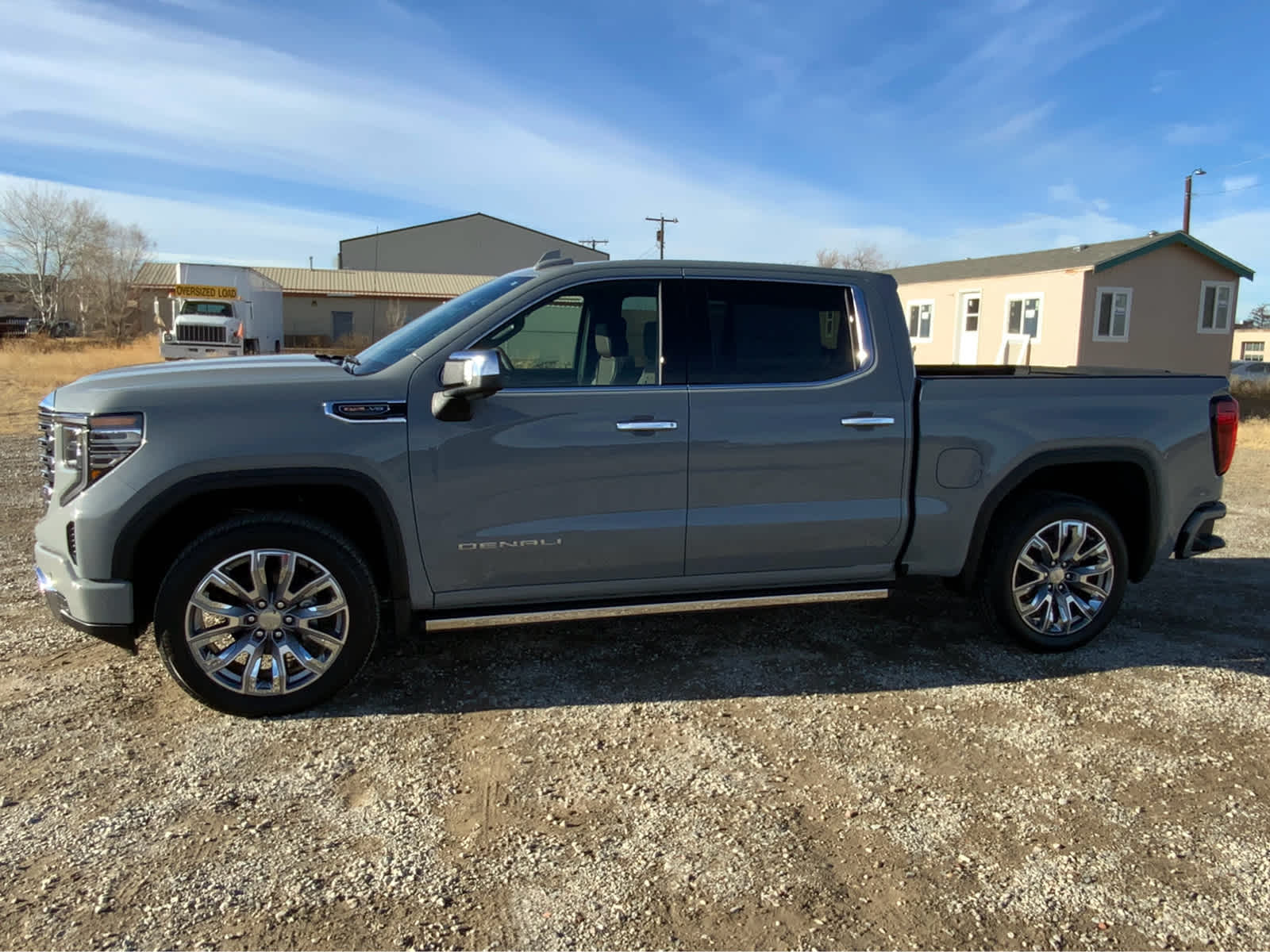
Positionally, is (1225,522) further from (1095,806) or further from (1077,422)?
(1095,806)

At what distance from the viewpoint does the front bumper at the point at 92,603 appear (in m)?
3.40

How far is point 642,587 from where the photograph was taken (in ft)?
13.3

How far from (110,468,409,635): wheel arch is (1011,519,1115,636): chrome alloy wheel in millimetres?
3029

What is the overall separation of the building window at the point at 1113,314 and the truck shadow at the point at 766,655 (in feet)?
71.4

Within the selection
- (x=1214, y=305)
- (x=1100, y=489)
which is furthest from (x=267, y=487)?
(x=1214, y=305)

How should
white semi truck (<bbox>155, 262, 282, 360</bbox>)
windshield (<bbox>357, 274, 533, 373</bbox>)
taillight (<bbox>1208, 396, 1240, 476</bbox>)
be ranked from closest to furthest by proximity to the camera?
windshield (<bbox>357, 274, 533, 373</bbox>), taillight (<bbox>1208, 396, 1240, 476</bbox>), white semi truck (<bbox>155, 262, 282, 360</bbox>)

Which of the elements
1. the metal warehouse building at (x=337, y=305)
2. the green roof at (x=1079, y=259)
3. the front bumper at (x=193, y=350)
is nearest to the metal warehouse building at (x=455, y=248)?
the metal warehouse building at (x=337, y=305)

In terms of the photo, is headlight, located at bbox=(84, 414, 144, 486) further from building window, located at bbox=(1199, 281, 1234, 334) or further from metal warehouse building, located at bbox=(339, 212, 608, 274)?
metal warehouse building, located at bbox=(339, 212, 608, 274)

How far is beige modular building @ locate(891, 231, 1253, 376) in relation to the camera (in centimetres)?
2439

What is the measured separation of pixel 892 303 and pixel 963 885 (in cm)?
271

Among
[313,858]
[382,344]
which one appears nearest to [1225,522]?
[382,344]

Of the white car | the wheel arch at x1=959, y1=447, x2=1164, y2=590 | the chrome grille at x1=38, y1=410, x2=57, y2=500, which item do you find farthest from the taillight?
the white car

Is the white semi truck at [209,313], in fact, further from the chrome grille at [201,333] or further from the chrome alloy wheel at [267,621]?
the chrome alloy wheel at [267,621]

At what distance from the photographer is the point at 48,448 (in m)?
3.65
